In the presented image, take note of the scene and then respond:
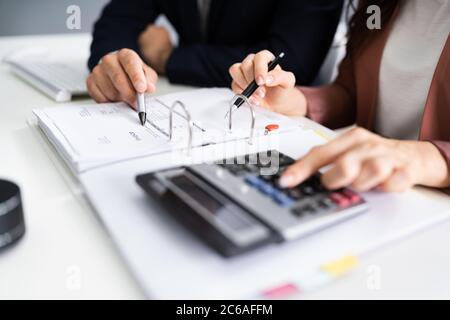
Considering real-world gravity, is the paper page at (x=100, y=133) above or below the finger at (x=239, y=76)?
below

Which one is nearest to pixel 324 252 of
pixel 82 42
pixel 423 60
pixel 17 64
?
pixel 423 60

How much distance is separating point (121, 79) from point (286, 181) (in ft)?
1.34

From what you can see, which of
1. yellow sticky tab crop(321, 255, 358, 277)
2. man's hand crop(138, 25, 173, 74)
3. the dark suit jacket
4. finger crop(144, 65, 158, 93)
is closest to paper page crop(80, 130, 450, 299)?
yellow sticky tab crop(321, 255, 358, 277)

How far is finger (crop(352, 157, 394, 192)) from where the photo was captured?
1.35 ft

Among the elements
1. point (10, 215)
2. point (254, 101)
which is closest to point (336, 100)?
point (254, 101)

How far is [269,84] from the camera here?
67cm

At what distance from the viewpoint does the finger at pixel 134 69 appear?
2.18 feet

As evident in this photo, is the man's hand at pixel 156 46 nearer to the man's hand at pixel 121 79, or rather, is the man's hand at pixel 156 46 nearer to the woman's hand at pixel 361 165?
the man's hand at pixel 121 79

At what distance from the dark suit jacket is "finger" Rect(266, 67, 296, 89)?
0.79 feet

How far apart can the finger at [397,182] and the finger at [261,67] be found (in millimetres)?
282

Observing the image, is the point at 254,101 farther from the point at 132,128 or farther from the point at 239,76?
the point at 132,128

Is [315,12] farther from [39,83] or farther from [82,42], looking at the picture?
[82,42]

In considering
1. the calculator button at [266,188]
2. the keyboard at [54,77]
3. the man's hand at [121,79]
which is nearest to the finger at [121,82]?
the man's hand at [121,79]
